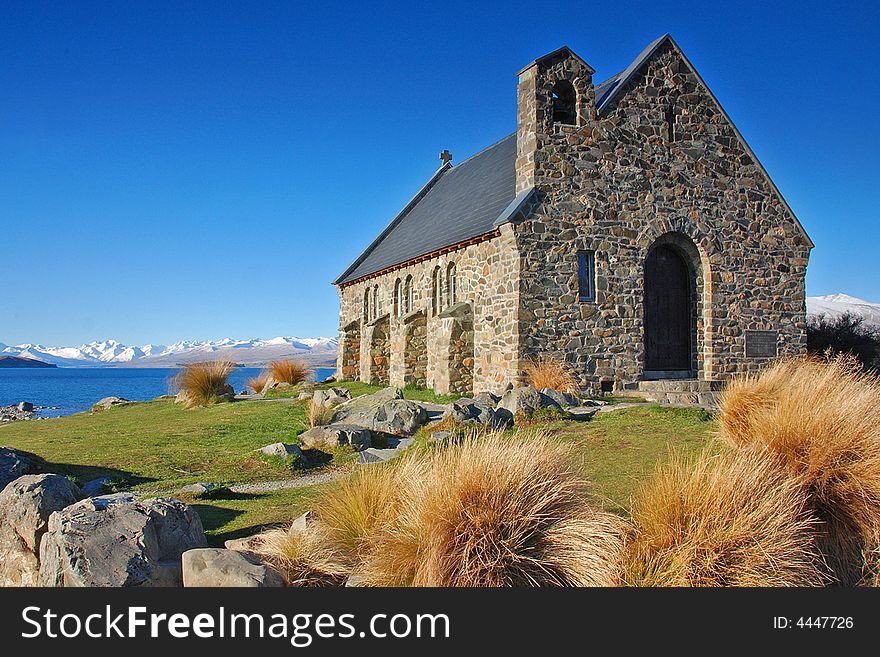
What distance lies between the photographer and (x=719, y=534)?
5.64m

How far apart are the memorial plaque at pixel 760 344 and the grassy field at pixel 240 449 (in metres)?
7.60

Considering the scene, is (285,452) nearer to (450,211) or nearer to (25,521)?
(25,521)

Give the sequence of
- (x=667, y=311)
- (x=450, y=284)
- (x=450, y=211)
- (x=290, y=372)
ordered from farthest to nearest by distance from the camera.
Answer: (x=290, y=372)
(x=450, y=211)
(x=450, y=284)
(x=667, y=311)

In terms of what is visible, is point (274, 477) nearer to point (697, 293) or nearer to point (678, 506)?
point (678, 506)

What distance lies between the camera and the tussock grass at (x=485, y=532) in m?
5.42

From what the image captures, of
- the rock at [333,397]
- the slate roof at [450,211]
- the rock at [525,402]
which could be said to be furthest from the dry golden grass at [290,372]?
the rock at [525,402]

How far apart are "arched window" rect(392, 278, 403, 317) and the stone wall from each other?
104cm

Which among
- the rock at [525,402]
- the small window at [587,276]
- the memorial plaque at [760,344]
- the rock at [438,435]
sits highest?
the small window at [587,276]

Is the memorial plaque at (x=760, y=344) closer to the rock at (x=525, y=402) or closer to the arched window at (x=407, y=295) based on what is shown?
the rock at (x=525, y=402)

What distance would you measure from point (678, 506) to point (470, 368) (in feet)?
46.0

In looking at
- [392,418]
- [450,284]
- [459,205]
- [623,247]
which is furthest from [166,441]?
[459,205]

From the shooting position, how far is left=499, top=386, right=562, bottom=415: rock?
13.3 meters

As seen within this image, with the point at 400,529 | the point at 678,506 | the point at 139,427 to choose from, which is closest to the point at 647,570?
the point at 678,506

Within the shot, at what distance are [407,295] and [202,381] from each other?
7.45 m
